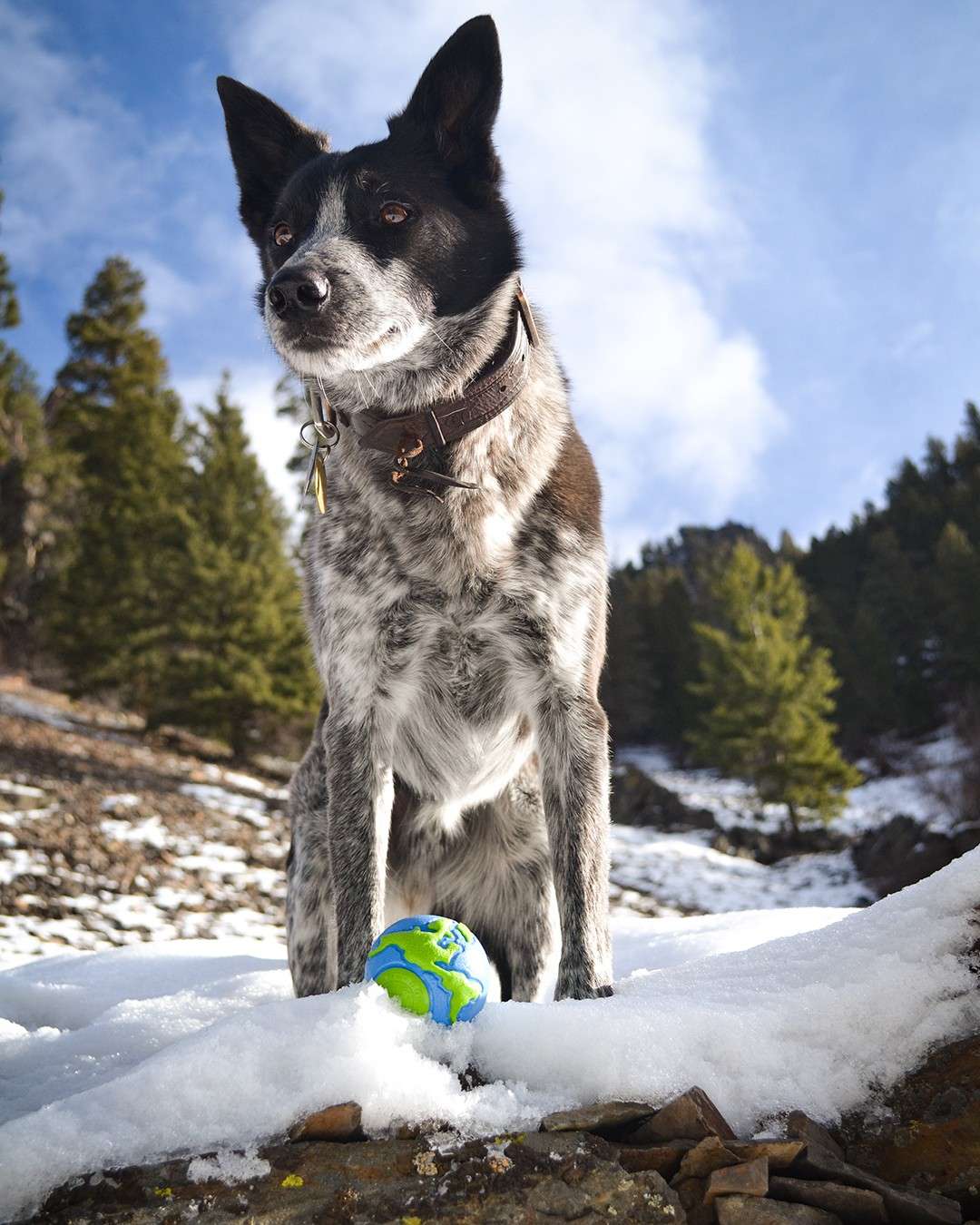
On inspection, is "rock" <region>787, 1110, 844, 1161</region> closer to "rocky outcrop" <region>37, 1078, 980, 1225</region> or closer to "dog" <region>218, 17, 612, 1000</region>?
"rocky outcrop" <region>37, 1078, 980, 1225</region>

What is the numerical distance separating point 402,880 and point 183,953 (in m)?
2.01

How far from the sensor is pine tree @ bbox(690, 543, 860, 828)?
968 inches

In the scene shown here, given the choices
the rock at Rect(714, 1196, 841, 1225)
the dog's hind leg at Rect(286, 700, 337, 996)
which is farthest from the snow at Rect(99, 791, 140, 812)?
the rock at Rect(714, 1196, 841, 1225)

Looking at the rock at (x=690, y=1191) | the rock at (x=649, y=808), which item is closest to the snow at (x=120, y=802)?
the rock at (x=690, y=1191)

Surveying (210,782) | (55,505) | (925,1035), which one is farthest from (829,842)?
(55,505)

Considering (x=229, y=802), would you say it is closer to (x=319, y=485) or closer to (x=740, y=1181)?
(x=319, y=485)

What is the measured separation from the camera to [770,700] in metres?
26.2

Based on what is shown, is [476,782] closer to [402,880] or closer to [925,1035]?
[402,880]

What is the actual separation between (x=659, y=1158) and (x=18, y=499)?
3175 cm

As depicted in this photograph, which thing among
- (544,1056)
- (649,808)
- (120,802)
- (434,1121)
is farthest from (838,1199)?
(649,808)

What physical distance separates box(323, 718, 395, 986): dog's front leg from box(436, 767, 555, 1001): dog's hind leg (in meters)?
0.47

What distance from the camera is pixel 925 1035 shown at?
5.61ft

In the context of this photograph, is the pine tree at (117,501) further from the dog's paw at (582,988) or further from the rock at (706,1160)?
the rock at (706,1160)

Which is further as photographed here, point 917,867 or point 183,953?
point 917,867
